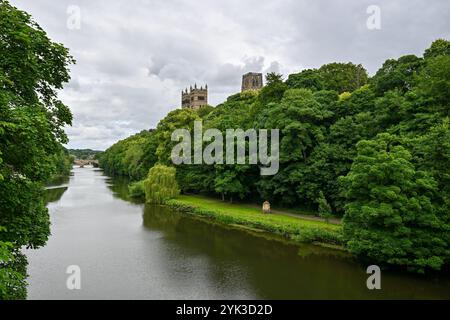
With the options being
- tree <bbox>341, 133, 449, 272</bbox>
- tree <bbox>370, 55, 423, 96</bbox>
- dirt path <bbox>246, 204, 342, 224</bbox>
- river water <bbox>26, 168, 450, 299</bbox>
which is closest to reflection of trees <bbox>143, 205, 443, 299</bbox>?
river water <bbox>26, 168, 450, 299</bbox>

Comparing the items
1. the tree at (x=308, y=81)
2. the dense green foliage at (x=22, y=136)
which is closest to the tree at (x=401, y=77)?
the tree at (x=308, y=81)

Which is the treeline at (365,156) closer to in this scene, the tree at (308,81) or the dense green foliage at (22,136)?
the tree at (308,81)

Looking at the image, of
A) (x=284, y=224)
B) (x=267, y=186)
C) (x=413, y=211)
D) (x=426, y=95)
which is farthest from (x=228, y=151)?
(x=413, y=211)

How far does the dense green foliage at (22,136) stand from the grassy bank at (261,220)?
17.8 meters

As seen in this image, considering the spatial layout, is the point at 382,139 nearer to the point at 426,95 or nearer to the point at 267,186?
the point at 426,95

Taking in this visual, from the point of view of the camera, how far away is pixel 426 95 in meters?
26.6

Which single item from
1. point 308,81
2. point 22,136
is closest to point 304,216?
point 308,81

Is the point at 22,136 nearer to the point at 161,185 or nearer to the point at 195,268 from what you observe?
the point at 195,268

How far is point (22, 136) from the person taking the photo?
995 centimetres

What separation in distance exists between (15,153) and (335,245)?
69.3 ft

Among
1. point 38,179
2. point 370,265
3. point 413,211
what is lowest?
point 370,265

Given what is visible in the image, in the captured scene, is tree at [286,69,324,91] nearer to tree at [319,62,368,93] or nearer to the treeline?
the treeline

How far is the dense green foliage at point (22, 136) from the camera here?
995 cm

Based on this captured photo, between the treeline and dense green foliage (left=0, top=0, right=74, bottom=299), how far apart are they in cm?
1585
